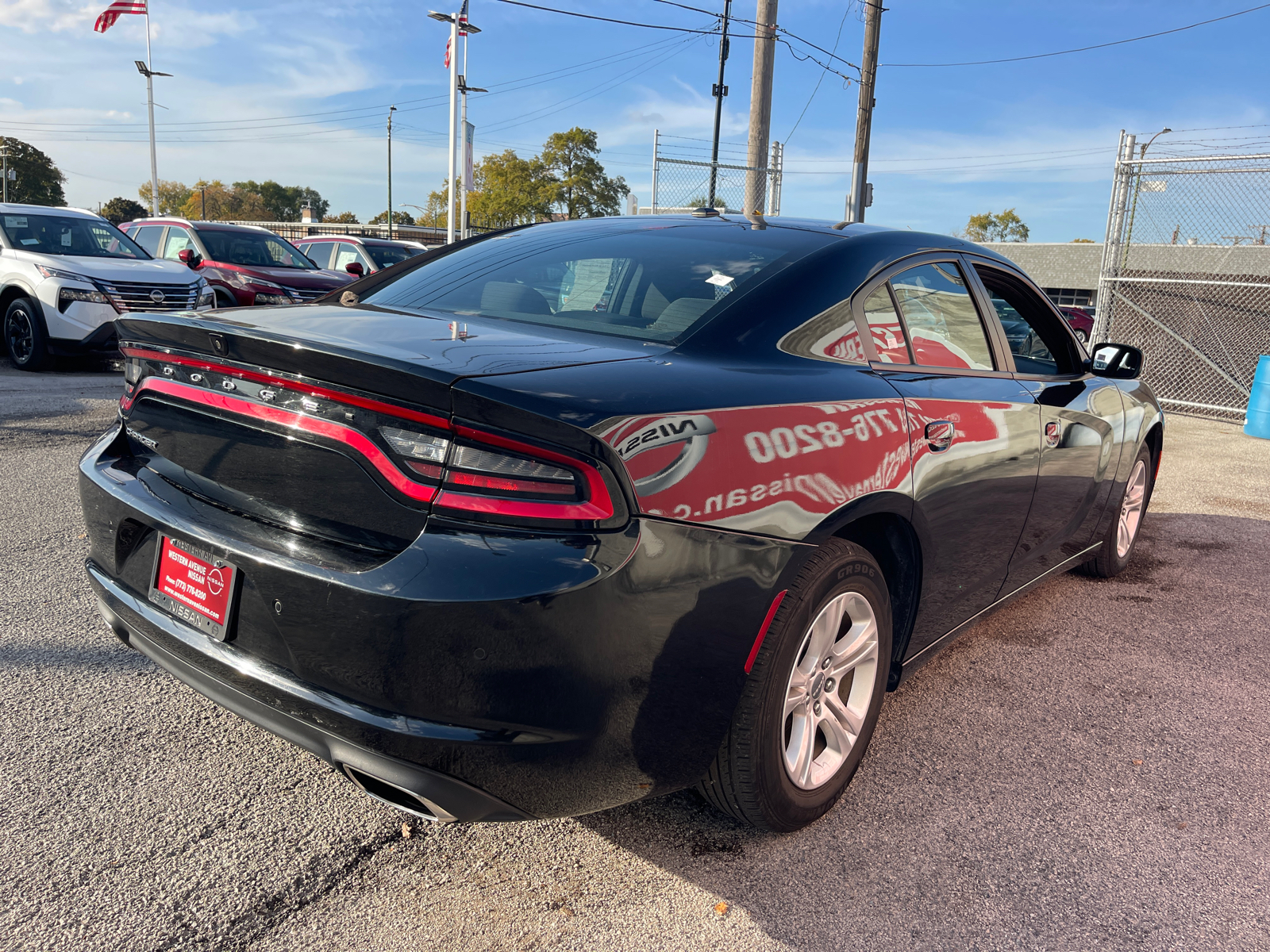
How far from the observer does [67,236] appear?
10.6 meters

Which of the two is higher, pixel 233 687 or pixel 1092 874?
pixel 233 687

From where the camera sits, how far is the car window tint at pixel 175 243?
12.7 m

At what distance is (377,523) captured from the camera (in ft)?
5.95

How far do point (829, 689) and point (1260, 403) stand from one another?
396 inches

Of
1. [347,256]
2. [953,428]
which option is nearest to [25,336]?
[347,256]

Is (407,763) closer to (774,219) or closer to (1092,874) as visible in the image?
(1092,874)

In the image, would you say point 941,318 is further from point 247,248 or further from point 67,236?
point 247,248

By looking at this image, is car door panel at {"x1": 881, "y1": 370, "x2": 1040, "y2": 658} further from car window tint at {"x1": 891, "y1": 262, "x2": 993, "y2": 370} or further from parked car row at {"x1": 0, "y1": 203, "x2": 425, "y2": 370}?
parked car row at {"x1": 0, "y1": 203, "x2": 425, "y2": 370}

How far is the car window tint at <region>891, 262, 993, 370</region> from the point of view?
9.30 ft

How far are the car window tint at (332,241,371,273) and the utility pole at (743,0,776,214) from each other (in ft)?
20.8

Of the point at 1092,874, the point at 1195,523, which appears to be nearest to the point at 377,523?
the point at 1092,874

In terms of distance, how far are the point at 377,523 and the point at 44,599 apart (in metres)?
2.49

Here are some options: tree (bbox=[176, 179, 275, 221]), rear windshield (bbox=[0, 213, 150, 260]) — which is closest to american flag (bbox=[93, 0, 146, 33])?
rear windshield (bbox=[0, 213, 150, 260])

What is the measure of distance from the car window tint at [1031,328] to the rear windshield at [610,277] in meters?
1.16
